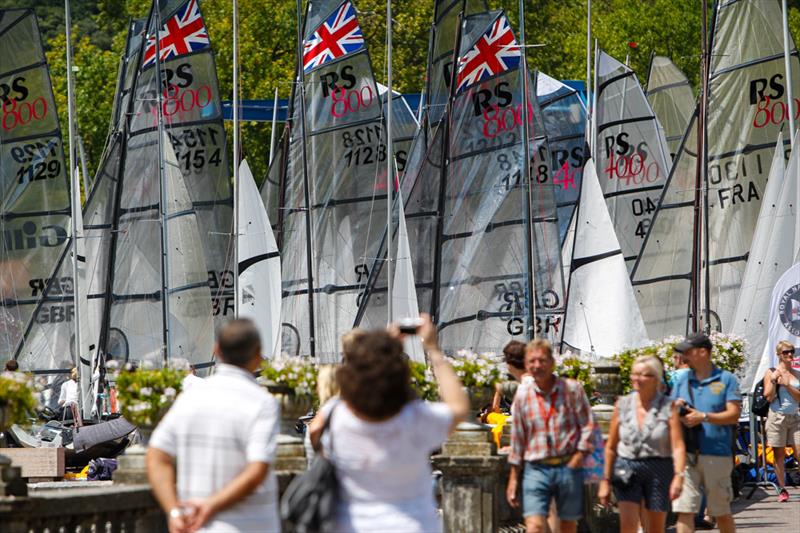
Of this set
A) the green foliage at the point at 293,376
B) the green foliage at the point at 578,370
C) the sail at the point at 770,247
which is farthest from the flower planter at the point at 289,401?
Result: the sail at the point at 770,247

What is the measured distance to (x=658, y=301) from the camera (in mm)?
39906

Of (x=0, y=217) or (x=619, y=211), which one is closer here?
(x=0, y=217)

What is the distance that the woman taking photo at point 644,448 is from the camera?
446 inches

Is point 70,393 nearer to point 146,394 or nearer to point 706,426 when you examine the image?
point 146,394

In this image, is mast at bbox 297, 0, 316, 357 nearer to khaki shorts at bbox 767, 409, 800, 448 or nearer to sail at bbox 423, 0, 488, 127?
sail at bbox 423, 0, 488, 127

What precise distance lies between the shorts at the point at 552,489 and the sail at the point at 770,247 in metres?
20.3

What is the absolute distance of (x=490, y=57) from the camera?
36.7 meters

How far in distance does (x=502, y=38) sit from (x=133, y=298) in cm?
1080

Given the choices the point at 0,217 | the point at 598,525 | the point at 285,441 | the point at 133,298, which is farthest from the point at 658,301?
the point at 285,441

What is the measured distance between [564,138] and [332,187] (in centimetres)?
995

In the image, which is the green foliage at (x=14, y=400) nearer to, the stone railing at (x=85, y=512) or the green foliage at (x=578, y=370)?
the stone railing at (x=85, y=512)

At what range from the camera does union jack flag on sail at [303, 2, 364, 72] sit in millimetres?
40406

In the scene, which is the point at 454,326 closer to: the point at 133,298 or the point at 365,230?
the point at 365,230

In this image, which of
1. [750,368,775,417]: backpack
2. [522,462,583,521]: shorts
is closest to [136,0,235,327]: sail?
[750,368,775,417]: backpack
